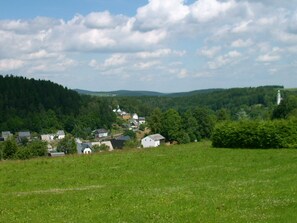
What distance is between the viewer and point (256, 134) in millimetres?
39969

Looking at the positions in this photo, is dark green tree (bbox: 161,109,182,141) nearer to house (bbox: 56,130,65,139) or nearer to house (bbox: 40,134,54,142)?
house (bbox: 40,134,54,142)

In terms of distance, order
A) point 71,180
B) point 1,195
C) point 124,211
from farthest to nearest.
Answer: point 71,180 < point 1,195 < point 124,211

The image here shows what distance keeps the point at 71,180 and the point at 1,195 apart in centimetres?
465

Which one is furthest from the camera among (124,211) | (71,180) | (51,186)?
(71,180)

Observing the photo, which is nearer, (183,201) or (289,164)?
(183,201)

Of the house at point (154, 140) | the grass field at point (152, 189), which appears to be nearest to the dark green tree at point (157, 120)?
the house at point (154, 140)

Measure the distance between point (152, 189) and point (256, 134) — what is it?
22586 mm

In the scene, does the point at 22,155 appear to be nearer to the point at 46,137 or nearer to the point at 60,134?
the point at 46,137

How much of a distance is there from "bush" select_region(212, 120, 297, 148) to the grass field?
610 cm

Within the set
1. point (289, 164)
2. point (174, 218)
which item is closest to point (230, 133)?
point (289, 164)

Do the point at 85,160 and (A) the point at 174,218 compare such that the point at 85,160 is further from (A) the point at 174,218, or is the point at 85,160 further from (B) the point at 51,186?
(A) the point at 174,218

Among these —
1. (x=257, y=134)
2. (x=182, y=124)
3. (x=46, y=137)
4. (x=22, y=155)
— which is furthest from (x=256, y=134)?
(x=46, y=137)

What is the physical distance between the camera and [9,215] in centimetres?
1577

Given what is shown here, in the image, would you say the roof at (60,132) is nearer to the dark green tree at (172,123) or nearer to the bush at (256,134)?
the dark green tree at (172,123)
